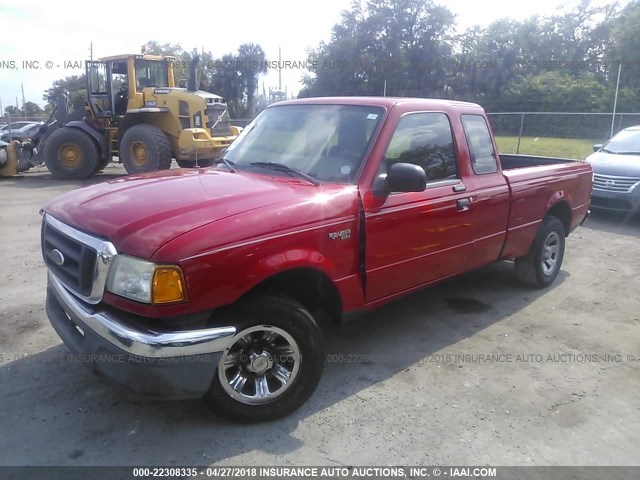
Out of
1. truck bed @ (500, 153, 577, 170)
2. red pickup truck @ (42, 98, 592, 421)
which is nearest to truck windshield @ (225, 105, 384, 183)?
red pickup truck @ (42, 98, 592, 421)

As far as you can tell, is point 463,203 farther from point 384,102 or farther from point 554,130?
point 554,130

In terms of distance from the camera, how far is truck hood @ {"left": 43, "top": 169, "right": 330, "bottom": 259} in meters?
2.89

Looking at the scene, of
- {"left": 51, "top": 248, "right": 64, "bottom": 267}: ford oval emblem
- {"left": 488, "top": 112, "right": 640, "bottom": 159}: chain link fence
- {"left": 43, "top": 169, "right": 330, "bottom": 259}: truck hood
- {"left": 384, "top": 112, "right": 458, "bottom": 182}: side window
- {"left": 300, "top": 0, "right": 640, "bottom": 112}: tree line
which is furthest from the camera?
{"left": 300, "top": 0, "right": 640, "bottom": 112}: tree line

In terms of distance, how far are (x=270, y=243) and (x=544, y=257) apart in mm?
3853

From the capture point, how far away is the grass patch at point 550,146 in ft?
62.1

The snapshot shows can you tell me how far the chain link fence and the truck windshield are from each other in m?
16.8

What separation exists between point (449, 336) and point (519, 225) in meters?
1.43

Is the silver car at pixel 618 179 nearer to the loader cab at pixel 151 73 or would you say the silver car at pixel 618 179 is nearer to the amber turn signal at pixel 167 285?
the amber turn signal at pixel 167 285

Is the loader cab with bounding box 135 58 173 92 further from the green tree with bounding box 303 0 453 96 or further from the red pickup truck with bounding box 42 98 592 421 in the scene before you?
the green tree with bounding box 303 0 453 96

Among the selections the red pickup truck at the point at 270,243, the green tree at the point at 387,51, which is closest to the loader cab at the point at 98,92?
the red pickup truck at the point at 270,243

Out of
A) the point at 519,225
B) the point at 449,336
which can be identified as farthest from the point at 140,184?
the point at 519,225

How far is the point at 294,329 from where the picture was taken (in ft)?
10.7

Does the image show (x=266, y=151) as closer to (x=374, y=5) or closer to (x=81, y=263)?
(x=81, y=263)

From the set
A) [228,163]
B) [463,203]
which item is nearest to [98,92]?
[228,163]
